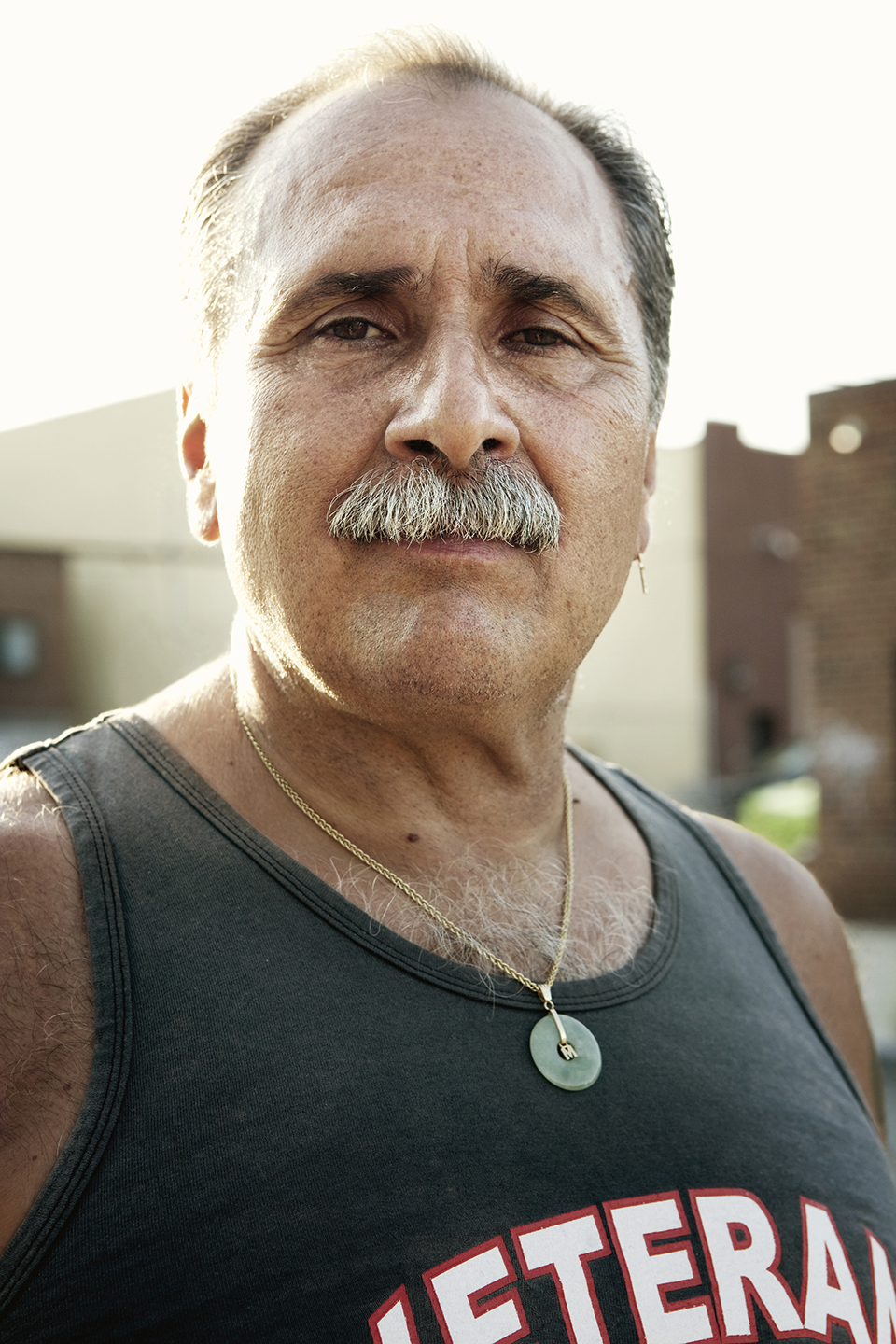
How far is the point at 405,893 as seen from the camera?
1.67 meters

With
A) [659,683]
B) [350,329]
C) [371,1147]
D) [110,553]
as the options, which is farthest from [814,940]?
[659,683]

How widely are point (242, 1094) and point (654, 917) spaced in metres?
0.80

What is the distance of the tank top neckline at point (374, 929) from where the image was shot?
1521 millimetres

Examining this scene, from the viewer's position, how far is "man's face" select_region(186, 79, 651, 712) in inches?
59.7

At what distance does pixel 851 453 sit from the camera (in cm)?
1012

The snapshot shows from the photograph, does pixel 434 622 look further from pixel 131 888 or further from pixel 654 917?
pixel 654 917

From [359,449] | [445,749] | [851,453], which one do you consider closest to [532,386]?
[359,449]

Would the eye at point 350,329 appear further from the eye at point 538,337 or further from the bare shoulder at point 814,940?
the bare shoulder at point 814,940

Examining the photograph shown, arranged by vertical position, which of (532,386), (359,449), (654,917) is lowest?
(654,917)

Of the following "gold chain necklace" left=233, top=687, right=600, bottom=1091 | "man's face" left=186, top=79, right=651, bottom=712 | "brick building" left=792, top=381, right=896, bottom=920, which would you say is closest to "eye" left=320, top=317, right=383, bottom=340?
"man's face" left=186, top=79, right=651, bottom=712

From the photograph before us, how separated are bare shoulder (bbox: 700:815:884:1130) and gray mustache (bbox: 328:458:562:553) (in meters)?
0.96

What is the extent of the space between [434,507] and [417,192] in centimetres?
49

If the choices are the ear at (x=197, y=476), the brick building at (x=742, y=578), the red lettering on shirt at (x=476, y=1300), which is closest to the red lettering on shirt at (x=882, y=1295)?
the red lettering on shirt at (x=476, y=1300)

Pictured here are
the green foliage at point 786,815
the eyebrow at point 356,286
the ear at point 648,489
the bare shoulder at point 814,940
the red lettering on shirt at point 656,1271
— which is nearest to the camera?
the red lettering on shirt at point 656,1271
